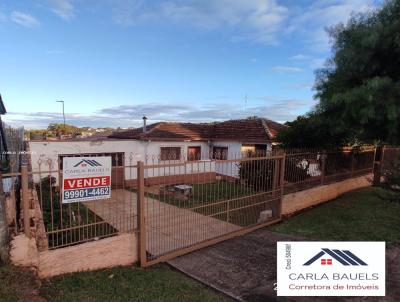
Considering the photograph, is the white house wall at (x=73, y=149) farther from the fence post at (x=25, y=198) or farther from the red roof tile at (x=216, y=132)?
the fence post at (x=25, y=198)

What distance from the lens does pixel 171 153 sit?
18250 mm

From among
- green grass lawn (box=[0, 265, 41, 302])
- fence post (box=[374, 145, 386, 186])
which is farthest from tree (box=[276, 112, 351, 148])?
green grass lawn (box=[0, 265, 41, 302])

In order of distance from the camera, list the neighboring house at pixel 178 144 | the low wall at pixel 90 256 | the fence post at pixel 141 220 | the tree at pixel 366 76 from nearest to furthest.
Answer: the low wall at pixel 90 256 → the fence post at pixel 141 220 → the tree at pixel 366 76 → the neighboring house at pixel 178 144

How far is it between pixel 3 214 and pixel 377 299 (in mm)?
5739

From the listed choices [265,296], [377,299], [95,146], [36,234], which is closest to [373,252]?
[377,299]

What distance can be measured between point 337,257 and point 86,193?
423 centimetres

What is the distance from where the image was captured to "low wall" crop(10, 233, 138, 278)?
4324 mm

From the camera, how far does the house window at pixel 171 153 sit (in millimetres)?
17717

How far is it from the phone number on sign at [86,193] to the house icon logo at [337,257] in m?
3.61

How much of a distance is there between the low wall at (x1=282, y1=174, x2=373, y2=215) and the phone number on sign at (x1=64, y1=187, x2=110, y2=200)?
5.87 m

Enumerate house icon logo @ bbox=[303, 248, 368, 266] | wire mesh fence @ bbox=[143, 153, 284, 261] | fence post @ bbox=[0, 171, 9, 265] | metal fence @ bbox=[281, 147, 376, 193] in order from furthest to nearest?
metal fence @ bbox=[281, 147, 376, 193], wire mesh fence @ bbox=[143, 153, 284, 261], house icon logo @ bbox=[303, 248, 368, 266], fence post @ bbox=[0, 171, 9, 265]

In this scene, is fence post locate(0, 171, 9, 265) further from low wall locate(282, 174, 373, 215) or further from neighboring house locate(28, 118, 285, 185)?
neighboring house locate(28, 118, 285, 185)

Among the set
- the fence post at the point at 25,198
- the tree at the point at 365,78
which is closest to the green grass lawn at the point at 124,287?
the fence post at the point at 25,198

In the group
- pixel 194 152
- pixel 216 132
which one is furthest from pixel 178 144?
pixel 216 132
